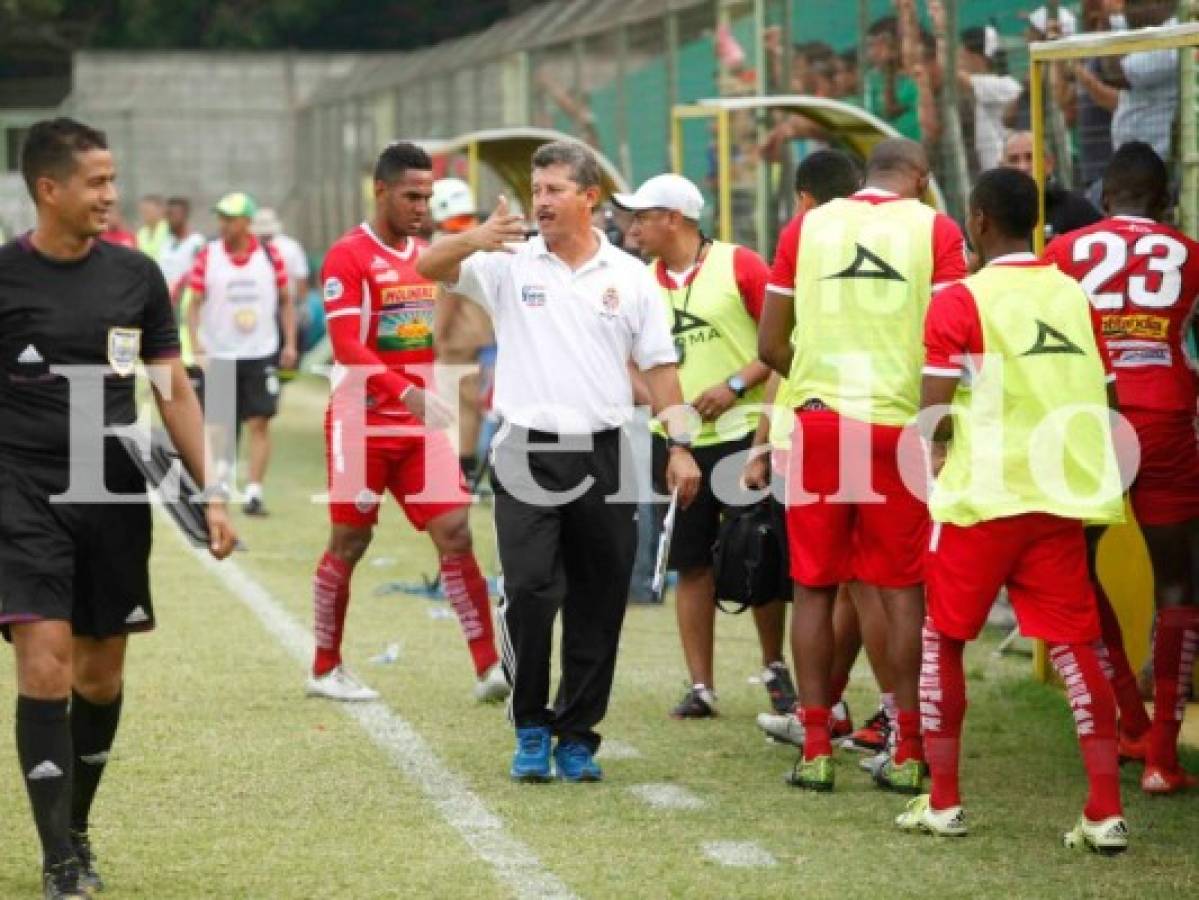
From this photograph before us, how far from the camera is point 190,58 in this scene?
4153 centimetres

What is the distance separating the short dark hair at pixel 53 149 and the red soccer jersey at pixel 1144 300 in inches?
136

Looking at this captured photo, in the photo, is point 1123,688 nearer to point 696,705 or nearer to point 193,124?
point 696,705

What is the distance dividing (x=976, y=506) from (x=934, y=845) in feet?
3.34

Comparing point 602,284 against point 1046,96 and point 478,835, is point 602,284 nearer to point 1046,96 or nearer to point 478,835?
point 478,835

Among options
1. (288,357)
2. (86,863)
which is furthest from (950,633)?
(288,357)

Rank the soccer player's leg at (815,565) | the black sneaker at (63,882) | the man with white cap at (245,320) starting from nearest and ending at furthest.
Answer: the black sneaker at (63,882) < the soccer player's leg at (815,565) < the man with white cap at (245,320)

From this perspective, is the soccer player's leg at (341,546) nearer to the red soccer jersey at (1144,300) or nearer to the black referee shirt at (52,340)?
the red soccer jersey at (1144,300)

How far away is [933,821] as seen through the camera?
299 inches

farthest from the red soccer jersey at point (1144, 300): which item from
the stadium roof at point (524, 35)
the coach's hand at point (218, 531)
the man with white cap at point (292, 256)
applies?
the man with white cap at point (292, 256)

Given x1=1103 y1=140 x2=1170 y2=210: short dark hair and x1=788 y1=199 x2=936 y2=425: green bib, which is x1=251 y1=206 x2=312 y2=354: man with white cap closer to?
x1=1103 y1=140 x2=1170 y2=210: short dark hair

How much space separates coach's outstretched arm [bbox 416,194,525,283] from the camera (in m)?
8.24

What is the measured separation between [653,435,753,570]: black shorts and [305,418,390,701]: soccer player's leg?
1.27 meters

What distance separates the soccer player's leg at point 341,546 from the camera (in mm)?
10281

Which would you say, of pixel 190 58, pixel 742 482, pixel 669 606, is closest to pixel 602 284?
pixel 742 482
